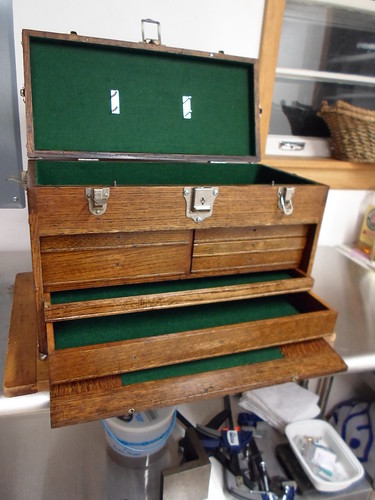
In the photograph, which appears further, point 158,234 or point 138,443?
point 138,443

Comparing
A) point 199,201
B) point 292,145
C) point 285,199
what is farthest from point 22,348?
point 292,145

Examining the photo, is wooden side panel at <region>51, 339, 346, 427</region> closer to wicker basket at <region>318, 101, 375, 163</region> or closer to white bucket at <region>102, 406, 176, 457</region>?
white bucket at <region>102, 406, 176, 457</region>

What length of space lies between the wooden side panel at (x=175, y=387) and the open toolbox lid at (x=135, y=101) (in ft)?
1.84

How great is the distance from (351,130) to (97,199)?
113 cm

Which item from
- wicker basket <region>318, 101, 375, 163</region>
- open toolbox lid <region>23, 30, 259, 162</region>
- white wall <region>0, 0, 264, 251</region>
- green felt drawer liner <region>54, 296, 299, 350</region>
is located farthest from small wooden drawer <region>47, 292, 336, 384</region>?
wicker basket <region>318, 101, 375, 163</region>

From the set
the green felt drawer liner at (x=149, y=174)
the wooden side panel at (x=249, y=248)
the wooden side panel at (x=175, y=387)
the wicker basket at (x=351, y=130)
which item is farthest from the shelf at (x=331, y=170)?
the wooden side panel at (x=175, y=387)

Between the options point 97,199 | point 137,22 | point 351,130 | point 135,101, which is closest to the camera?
point 97,199

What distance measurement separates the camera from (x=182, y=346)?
0.74 metres

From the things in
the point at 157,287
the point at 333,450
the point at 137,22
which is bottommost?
the point at 333,450

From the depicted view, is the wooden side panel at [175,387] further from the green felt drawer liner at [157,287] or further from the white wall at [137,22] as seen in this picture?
the white wall at [137,22]

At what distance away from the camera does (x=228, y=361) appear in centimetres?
79

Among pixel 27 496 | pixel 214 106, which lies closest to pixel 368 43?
pixel 214 106

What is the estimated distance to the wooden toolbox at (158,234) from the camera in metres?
0.70

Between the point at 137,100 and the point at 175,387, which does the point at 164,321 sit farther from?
the point at 137,100
